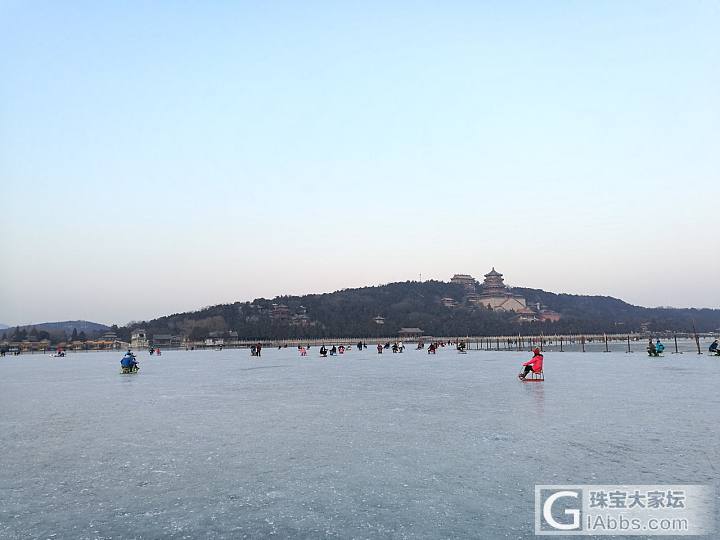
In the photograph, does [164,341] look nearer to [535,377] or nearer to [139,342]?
[139,342]

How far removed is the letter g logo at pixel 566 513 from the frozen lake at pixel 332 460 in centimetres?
29

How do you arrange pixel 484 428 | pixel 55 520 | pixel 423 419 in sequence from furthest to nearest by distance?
pixel 423 419, pixel 484 428, pixel 55 520

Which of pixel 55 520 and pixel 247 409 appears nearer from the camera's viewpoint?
pixel 55 520

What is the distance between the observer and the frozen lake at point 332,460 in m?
7.33

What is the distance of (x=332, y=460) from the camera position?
10.7 metres

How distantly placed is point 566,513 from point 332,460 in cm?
468

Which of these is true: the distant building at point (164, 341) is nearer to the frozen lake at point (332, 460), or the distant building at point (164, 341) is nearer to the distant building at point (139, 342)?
the distant building at point (139, 342)

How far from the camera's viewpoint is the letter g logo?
705cm

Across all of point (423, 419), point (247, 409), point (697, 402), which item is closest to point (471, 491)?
point (423, 419)

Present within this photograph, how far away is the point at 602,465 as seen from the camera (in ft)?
31.8

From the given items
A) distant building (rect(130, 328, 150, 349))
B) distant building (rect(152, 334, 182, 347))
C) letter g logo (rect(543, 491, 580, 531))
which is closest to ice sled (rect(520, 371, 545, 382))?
letter g logo (rect(543, 491, 580, 531))

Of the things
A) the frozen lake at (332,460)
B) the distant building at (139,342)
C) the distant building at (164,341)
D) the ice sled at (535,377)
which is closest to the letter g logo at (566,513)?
the frozen lake at (332,460)

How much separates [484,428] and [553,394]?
8391mm

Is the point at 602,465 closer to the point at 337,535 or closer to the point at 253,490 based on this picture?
the point at 337,535
